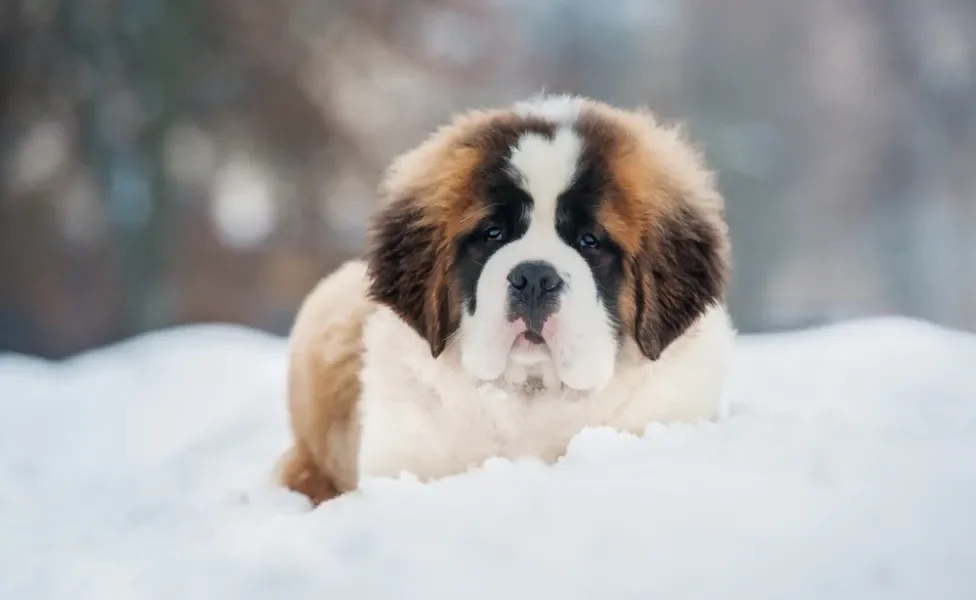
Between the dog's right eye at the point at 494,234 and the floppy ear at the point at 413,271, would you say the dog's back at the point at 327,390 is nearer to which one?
the floppy ear at the point at 413,271

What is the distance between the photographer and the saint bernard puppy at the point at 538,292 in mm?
1575

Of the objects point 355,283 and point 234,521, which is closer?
point 234,521

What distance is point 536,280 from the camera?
151cm

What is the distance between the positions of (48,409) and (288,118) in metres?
1.15

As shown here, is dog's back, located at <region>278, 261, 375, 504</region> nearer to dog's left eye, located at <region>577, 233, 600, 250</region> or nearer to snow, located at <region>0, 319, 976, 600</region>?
snow, located at <region>0, 319, 976, 600</region>

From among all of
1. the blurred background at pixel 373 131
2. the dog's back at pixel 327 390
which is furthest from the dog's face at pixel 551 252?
the blurred background at pixel 373 131

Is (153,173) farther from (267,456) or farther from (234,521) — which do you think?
(234,521)

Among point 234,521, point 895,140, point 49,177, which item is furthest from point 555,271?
point 49,177

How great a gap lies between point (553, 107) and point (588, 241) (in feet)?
1.09

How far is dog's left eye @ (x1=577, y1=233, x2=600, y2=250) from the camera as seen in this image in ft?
5.26

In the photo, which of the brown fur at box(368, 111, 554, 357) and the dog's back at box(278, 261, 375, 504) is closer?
the brown fur at box(368, 111, 554, 357)

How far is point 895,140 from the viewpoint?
265cm

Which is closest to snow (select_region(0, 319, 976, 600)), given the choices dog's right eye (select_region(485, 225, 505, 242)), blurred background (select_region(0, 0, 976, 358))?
dog's right eye (select_region(485, 225, 505, 242))

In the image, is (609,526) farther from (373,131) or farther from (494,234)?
(373,131)
